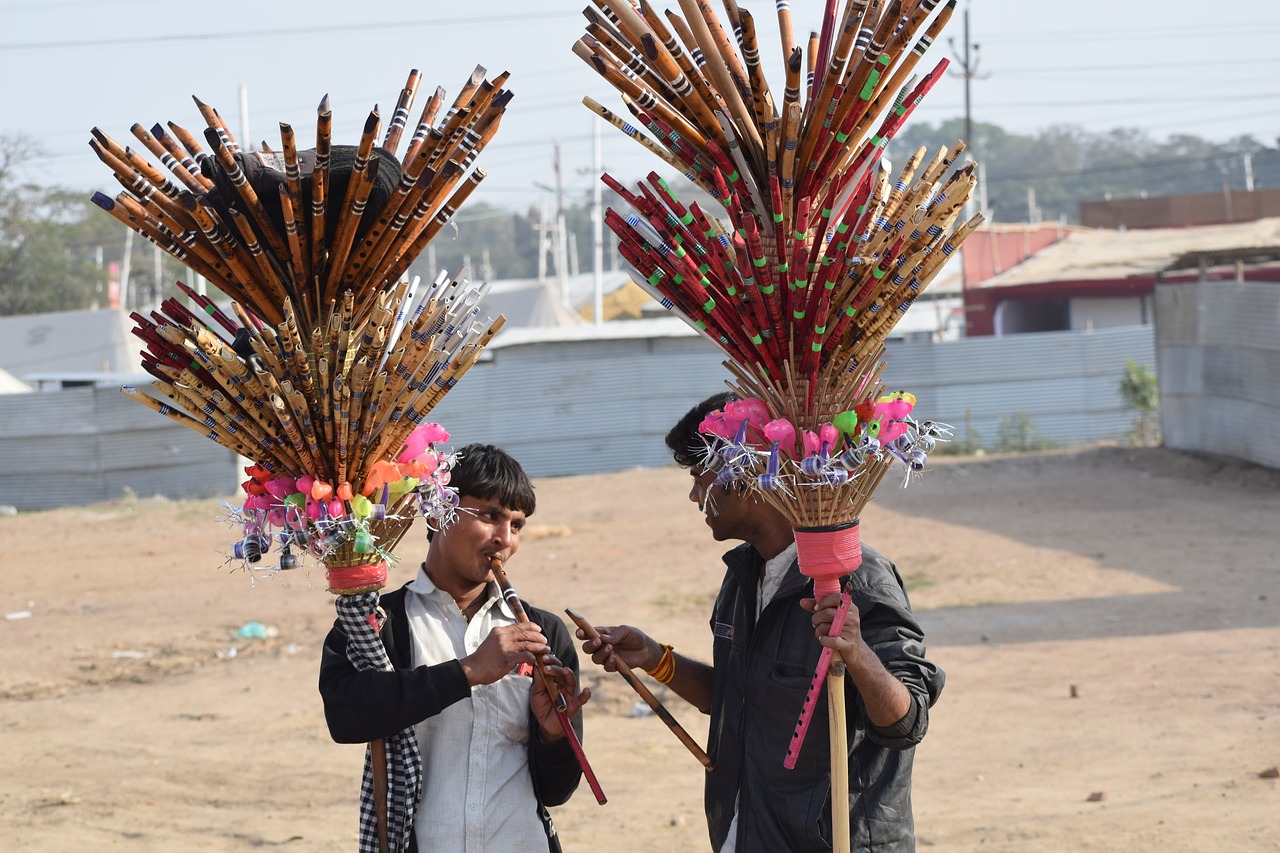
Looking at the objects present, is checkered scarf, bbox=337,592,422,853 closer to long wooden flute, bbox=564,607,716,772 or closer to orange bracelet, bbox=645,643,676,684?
long wooden flute, bbox=564,607,716,772

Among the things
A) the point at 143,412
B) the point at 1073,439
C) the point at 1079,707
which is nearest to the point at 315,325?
the point at 1079,707

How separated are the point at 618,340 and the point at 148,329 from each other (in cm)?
2015

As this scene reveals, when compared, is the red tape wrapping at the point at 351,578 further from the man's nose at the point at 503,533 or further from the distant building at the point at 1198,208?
the distant building at the point at 1198,208

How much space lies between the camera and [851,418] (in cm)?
285

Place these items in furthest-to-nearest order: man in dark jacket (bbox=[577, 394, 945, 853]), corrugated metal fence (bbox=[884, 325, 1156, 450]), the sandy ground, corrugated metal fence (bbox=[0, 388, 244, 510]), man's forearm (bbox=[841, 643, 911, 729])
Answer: corrugated metal fence (bbox=[884, 325, 1156, 450]), corrugated metal fence (bbox=[0, 388, 244, 510]), the sandy ground, man in dark jacket (bbox=[577, 394, 945, 853]), man's forearm (bbox=[841, 643, 911, 729])

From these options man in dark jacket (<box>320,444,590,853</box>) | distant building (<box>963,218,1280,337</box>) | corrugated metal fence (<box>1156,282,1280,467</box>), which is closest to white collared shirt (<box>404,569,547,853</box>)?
man in dark jacket (<box>320,444,590,853</box>)

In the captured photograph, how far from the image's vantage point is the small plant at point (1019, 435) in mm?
21219

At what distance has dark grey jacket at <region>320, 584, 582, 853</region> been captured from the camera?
2.98 m

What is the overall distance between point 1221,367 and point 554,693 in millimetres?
15393

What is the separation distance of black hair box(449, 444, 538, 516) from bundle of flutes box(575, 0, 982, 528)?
1.90 feet

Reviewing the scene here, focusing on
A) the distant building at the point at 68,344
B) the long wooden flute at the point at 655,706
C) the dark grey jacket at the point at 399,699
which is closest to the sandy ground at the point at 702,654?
the dark grey jacket at the point at 399,699

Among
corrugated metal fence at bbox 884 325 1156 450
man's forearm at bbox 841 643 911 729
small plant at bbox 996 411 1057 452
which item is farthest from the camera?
corrugated metal fence at bbox 884 325 1156 450

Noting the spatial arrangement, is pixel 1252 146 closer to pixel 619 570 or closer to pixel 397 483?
pixel 619 570

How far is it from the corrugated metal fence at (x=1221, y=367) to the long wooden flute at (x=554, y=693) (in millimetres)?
14106
